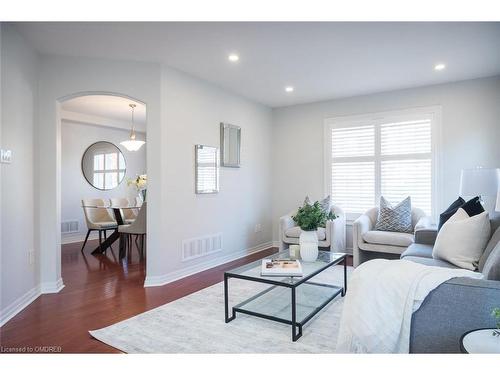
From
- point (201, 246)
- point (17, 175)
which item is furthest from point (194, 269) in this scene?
point (17, 175)

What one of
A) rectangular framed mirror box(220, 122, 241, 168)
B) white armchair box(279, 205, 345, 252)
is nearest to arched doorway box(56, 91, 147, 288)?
rectangular framed mirror box(220, 122, 241, 168)

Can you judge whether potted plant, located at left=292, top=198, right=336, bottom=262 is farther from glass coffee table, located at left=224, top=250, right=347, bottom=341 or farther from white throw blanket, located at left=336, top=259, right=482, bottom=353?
white throw blanket, located at left=336, top=259, right=482, bottom=353

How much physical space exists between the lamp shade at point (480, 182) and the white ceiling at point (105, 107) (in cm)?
469

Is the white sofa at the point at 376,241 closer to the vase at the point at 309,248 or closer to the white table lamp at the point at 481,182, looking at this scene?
the white table lamp at the point at 481,182

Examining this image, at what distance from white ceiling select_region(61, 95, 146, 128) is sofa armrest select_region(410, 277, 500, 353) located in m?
4.94

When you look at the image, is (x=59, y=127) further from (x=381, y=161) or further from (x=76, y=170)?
(x=381, y=161)

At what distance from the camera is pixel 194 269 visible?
4.29 meters

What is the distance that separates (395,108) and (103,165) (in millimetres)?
5916

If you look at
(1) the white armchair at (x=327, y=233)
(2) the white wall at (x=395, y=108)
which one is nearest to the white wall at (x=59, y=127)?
(1) the white armchair at (x=327, y=233)

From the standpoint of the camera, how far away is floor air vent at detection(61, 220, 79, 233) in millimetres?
6533

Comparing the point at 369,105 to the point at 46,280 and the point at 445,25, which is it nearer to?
the point at 445,25

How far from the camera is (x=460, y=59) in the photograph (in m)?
3.79

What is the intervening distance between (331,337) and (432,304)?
3.33ft
